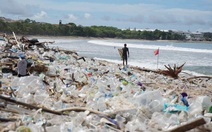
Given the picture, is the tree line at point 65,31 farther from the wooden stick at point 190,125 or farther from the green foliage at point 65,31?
the wooden stick at point 190,125

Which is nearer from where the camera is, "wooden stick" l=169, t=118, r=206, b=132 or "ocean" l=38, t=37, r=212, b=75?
"wooden stick" l=169, t=118, r=206, b=132

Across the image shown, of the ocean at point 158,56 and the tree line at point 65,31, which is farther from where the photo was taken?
the tree line at point 65,31

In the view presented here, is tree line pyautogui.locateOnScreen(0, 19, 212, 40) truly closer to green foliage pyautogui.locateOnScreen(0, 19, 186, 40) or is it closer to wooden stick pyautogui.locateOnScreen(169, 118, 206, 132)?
green foliage pyautogui.locateOnScreen(0, 19, 186, 40)

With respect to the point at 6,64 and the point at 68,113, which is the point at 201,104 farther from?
the point at 6,64

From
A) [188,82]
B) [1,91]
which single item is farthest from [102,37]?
[1,91]

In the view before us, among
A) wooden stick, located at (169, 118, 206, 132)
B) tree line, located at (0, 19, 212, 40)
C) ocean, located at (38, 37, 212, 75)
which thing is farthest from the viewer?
tree line, located at (0, 19, 212, 40)

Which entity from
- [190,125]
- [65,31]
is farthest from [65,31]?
[190,125]

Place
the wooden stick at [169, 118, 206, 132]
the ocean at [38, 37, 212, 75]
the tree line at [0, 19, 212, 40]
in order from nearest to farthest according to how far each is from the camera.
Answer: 1. the wooden stick at [169, 118, 206, 132]
2. the ocean at [38, 37, 212, 75]
3. the tree line at [0, 19, 212, 40]

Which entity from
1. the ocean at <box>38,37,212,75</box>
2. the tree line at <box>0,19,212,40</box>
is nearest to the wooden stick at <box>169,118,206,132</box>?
the ocean at <box>38,37,212,75</box>

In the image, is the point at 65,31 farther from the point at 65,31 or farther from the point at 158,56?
the point at 158,56

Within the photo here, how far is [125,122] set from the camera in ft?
12.5

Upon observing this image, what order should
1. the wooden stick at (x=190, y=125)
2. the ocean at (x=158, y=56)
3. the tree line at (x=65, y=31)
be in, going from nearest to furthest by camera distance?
the wooden stick at (x=190, y=125) → the ocean at (x=158, y=56) → the tree line at (x=65, y=31)

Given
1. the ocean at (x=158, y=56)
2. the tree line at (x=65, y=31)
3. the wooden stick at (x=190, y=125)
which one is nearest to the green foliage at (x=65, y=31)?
the tree line at (x=65, y=31)

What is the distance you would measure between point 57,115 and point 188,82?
8.34 meters
